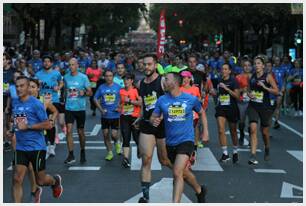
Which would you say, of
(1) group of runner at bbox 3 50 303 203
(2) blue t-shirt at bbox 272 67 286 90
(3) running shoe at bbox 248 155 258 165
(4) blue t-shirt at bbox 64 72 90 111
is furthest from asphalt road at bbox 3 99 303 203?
(2) blue t-shirt at bbox 272 67 286 90

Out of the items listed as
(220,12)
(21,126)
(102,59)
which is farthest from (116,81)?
(220,12)

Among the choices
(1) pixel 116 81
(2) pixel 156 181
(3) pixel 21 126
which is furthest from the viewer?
(1) pixel 116 81

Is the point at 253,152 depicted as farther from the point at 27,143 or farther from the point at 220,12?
the point at 220,12

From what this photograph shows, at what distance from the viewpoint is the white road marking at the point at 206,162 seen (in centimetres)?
1077

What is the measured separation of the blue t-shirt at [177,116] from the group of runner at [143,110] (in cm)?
1

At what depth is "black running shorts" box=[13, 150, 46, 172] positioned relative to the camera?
24.3ft

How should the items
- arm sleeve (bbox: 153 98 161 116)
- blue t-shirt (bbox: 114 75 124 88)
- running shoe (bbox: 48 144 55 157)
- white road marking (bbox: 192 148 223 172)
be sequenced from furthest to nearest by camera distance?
blue t-shirt (bbox: 114 75 124 88) < running shoe (bbox: 48 144 55 157) < white road marking (bbox: 192 148 223 172) < arm sleeve (bbox: 153 98 161 116)

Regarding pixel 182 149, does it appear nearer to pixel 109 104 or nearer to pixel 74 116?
pixel 74 116

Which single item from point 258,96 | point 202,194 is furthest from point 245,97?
point 202,194

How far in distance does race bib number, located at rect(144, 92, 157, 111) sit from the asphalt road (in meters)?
1.11

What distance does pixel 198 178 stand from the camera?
9.88 m

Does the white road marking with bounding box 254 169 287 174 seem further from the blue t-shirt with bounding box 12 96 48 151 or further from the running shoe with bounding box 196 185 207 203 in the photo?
the blue t-shirt with bounding box 12 96 48 151

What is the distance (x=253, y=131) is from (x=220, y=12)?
3721 cm

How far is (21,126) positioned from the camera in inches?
290
